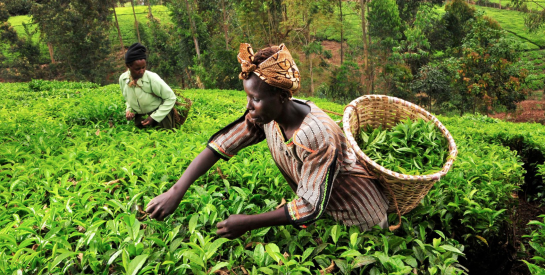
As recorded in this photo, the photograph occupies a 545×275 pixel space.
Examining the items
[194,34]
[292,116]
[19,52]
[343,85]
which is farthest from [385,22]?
[19,52]

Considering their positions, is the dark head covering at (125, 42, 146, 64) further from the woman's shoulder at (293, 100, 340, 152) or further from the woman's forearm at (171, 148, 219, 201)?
the woman's shoulder at (293, 100, 340, 152)

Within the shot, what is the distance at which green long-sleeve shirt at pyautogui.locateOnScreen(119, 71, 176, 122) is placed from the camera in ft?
12.0

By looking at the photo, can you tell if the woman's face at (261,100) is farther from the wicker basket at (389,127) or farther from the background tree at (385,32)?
the background tree at (385,32)

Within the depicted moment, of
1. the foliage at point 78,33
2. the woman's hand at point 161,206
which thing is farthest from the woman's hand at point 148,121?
the foliage at point 78,33

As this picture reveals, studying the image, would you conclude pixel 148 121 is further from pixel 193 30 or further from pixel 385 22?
pixel 385 22

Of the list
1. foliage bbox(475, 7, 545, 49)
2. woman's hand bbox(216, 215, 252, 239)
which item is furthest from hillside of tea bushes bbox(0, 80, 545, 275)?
foliage bbox(475, 7, 545, 49)

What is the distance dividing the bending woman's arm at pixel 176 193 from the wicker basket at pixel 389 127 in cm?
77

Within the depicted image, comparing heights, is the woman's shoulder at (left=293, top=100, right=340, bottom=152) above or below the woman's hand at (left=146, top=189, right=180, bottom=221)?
above

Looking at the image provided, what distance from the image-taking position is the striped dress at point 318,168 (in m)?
1.41

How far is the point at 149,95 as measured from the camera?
12.3 feet

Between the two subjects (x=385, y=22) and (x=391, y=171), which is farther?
(x=385, y=22)

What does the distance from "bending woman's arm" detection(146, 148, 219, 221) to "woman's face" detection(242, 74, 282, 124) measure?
44 cm

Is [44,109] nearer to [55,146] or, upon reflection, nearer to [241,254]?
[55,146]

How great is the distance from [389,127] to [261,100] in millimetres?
1165
